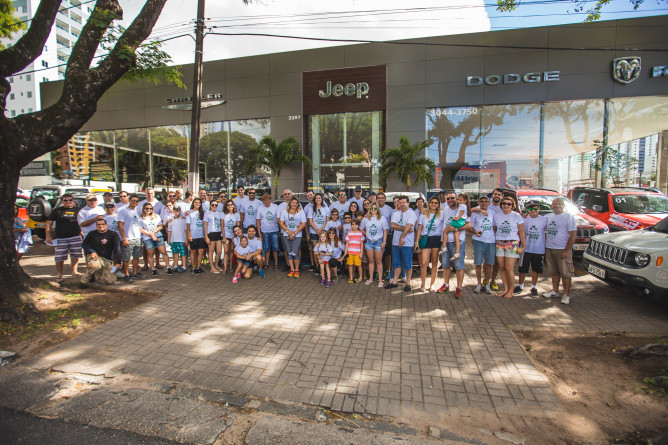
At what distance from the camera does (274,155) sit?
1611 centimetres

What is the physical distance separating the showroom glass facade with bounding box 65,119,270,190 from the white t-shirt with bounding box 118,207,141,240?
9.83 meters

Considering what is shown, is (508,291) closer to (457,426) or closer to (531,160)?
(457,426)

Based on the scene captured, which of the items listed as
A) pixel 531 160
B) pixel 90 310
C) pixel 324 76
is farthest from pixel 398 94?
pixel 90 310

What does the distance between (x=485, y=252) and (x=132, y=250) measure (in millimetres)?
7600

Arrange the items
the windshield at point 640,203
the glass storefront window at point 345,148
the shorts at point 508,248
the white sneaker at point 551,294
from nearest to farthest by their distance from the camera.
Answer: the shorts at point 508,248
the white sneaker at point 551,294
the windshield at point 640,203
the glass storefront window at point 345,148

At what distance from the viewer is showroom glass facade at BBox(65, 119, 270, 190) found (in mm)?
18016

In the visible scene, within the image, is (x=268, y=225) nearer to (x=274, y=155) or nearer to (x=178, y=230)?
(x=178, y=230)

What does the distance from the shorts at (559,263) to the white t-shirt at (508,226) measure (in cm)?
73

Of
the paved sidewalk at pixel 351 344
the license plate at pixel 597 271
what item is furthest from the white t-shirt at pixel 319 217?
the license plate at pixel 597 271

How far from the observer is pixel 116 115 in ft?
66.3

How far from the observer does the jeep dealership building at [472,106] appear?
46.9ft

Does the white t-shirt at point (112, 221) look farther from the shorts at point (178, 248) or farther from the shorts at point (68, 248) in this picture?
the shorts at point (178, 248)

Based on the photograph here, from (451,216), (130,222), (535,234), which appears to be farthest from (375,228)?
(130,222)

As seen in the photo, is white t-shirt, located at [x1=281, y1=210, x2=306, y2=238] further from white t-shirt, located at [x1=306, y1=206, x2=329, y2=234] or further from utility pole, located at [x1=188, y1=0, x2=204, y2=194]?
utility pole, located at [x1=188, y1=0, x2=204, y2=194]
